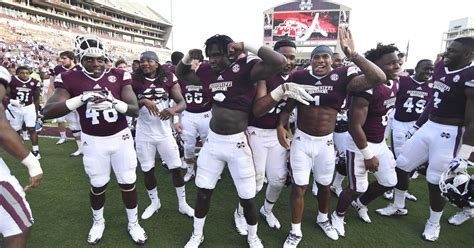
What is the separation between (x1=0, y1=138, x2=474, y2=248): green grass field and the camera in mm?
3629

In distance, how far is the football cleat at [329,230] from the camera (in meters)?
3.71

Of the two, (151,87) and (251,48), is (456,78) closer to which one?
(251,48)

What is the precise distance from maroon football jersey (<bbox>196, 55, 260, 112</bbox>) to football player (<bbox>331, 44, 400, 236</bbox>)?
1.35 metres

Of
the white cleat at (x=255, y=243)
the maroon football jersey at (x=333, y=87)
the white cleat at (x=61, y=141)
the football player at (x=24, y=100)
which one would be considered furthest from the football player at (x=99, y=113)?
the white cleat at (x=61, y=141)

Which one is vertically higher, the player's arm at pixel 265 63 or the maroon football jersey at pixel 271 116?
the player's arm at pixel 265 63

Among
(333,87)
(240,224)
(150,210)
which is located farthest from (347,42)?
(150,210)

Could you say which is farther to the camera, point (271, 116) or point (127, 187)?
point (271, 116)

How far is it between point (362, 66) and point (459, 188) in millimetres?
1610

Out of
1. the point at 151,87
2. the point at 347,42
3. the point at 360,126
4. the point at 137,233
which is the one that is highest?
the point at 347,42

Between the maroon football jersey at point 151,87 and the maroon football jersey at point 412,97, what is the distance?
14.0ft

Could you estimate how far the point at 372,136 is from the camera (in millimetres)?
3779

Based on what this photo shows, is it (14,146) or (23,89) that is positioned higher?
(23,89)

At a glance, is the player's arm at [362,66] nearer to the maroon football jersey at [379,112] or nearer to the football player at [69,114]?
the maroon football jersey at [379,112]

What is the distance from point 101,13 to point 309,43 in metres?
45.6
